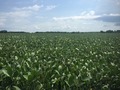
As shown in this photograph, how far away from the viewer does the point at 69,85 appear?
20.7 feet

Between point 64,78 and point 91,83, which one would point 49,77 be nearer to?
point 64,78

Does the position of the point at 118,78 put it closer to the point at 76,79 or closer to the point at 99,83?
the point at 99,83

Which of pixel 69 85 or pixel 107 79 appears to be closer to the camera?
pixel 69 85

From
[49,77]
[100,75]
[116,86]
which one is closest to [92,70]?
[100,75]

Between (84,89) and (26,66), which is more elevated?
(26,66)

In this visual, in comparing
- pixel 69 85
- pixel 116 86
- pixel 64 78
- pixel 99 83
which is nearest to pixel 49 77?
pixel 64 78

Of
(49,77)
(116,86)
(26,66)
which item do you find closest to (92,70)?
(116,86)

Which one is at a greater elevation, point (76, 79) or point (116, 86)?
point (76, 79)

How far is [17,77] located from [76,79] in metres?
1.59

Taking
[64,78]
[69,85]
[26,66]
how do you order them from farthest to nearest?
[26,66]
[64,78]
[69,85]

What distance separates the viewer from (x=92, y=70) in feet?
25.8

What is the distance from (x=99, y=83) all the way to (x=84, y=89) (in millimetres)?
540

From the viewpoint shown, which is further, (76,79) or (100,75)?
(100,75)

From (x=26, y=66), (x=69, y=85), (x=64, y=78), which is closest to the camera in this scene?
(x=69, y=85)
